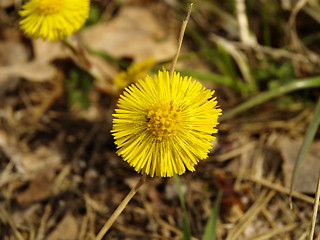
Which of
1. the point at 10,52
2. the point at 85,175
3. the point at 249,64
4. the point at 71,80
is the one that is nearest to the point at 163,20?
the point at 249,64

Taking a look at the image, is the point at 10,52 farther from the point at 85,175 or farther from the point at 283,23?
the point at 283,23

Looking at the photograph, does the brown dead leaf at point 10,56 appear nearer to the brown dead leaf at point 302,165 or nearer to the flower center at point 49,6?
the flower center at point 49,6

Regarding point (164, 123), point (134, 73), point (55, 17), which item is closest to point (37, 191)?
point (134, 73)

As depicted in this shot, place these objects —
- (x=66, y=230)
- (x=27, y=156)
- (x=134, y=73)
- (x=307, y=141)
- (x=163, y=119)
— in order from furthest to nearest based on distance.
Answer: (x=27, y=156) < (x=134, y=73) < (x=66, y=230) < (x=307, y=141) < (x=163, y=119)

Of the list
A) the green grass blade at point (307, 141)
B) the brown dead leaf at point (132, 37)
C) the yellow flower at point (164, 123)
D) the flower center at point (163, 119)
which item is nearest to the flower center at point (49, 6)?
the yellow flower at point (164, 123)

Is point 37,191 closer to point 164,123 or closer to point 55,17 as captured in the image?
point 55,17

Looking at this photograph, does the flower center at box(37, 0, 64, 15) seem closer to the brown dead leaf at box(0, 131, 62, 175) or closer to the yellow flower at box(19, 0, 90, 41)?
the yellow flower at box(19, 0, 90, 41)
